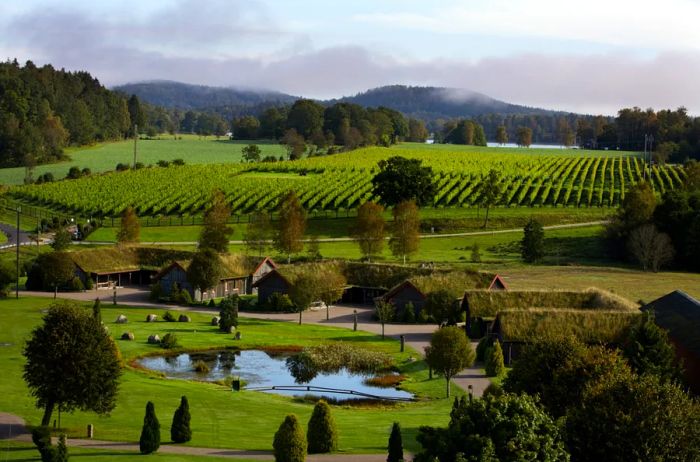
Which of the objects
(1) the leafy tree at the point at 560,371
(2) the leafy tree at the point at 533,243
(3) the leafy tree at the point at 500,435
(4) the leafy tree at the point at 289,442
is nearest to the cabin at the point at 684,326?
(1) the leafy tree at the point at 560,371

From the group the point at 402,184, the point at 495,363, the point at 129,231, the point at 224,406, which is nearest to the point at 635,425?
the point at 224,406

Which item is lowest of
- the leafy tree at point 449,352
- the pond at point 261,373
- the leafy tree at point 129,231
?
the pond at point 261,373

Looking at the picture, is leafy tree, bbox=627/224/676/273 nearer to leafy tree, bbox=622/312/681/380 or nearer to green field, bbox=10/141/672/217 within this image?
green field, bbox=10/141/672/217

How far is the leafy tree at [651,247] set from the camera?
326 ft

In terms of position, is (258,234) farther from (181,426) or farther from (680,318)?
(181,426)

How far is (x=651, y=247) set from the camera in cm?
9969

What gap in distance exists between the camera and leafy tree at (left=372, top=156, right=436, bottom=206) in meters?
124

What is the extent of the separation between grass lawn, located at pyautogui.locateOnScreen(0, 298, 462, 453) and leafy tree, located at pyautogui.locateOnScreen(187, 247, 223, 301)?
49.0 feet

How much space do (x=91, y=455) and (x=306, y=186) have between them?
107 meters

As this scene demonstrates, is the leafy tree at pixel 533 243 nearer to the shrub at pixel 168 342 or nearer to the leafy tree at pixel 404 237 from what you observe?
the leafy tree at pixel 404 237

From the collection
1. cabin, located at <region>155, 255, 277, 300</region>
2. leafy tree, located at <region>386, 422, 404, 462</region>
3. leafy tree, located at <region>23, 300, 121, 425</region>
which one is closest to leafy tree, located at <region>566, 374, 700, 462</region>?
leafy tree, located at <region>386, 422, 404, 462</region>

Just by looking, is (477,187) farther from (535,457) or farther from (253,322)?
(535,457)

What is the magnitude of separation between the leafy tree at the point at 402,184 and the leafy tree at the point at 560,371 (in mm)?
83244

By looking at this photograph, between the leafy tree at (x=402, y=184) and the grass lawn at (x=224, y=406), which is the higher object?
the leafy tree at (x=402, y=184)
